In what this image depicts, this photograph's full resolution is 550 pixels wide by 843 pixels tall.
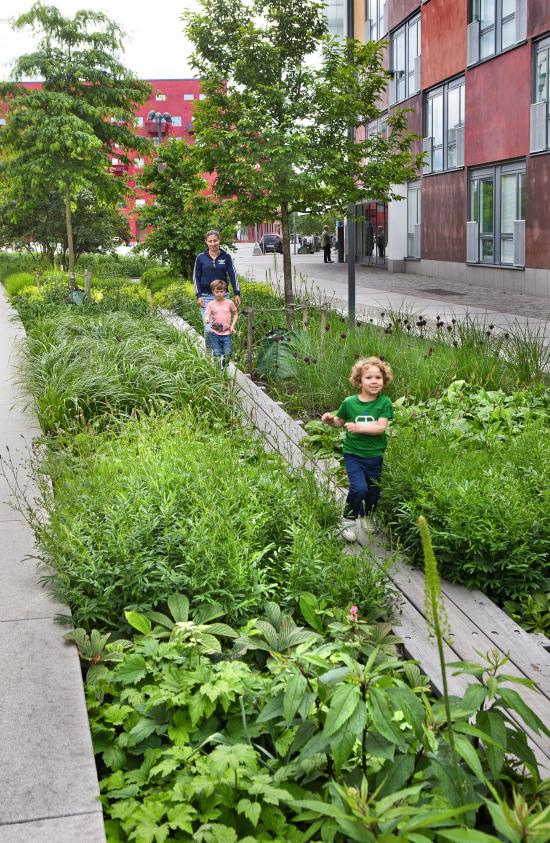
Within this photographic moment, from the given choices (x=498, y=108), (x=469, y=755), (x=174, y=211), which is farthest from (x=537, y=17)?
(x=469, y=755)

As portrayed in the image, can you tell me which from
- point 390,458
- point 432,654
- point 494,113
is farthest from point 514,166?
point 432,654

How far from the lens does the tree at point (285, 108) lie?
13578mm

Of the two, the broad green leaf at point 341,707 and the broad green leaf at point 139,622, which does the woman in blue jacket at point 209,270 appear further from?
the broad green leaf at point 341,707

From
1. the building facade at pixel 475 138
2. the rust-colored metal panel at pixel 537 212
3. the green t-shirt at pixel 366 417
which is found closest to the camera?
the green t-shirt at pixel 366 417

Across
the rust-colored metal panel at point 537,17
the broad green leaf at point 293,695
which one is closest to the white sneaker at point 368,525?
the broad green leaf at point 293,695

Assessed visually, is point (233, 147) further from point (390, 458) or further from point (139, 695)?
point (139, 695)

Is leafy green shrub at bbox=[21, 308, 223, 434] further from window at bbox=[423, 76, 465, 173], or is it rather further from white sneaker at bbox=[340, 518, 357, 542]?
window at bbox=[423, 76, 465, 173]

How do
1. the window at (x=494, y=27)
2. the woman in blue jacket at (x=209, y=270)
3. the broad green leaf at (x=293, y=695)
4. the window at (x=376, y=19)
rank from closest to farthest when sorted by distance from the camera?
the broad green leaf at (x=293, y=695), the woman in blue jacket at (x=209, y=270), the window at (x=494, y=27), the window at (x=376, y=19)

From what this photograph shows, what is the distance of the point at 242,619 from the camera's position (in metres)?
4.32

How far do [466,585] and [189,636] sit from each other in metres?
1.73

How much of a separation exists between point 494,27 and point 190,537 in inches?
1004

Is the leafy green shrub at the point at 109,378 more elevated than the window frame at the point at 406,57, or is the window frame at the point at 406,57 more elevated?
the window frame at the point at 406,57

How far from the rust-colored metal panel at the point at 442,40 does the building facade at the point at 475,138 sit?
0.11 ft

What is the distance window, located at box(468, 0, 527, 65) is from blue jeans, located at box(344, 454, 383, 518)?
21497mm
